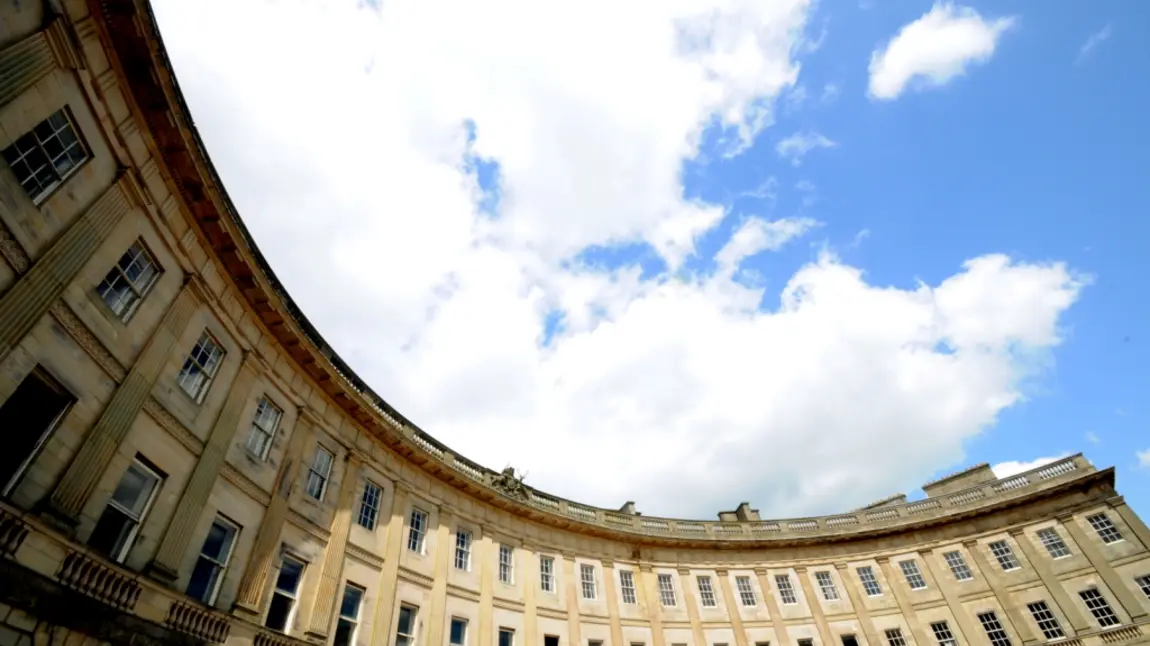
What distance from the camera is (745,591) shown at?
29609 millimetres

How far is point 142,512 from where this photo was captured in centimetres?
1127

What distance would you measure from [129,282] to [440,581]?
47.1 ft

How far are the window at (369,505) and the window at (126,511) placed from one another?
24.5 feet

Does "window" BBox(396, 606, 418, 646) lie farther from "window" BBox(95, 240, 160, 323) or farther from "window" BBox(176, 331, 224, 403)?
"window" BBox(95, 240, 160, 323)

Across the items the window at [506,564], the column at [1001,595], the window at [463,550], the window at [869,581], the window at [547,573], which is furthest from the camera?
the window at [869,581]

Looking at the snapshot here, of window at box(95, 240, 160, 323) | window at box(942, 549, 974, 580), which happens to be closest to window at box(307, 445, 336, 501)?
window at box(95, 240, 160, 323)

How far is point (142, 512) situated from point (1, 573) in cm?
322

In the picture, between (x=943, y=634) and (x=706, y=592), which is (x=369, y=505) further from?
(x=943, y=634)

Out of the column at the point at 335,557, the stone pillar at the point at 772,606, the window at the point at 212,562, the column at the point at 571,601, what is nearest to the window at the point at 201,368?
the window at the point at 212,562

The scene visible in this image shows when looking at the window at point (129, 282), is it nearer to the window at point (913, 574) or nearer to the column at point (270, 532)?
the column at point (270, 532)

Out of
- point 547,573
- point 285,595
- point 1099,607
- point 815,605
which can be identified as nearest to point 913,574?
point 815,605

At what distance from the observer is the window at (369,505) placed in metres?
18.6

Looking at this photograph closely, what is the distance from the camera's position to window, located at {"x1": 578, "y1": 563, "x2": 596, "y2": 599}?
2586 centimetres

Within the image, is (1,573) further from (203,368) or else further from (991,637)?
(991,637)
